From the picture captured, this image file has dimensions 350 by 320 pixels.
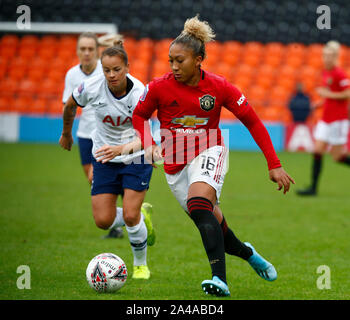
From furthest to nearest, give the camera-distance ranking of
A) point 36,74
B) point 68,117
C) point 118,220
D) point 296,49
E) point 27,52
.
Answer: point 27,52
point 36,74
point 296,49
point 118,220
point 68,117

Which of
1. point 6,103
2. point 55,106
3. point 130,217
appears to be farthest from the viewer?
point 55,106

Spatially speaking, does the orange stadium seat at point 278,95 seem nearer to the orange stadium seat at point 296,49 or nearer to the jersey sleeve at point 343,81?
the orange stadium seat at point 296,49

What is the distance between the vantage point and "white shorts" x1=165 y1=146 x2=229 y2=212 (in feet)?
16.0

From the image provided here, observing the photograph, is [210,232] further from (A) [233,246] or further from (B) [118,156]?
(B) [118,156]

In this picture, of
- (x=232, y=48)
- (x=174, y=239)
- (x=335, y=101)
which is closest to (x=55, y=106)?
(x=232, y=48)

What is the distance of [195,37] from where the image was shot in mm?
4891

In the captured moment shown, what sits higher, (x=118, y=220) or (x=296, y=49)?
(x=296, y=49)

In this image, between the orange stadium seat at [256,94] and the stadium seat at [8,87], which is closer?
the stadium seat at [8,87]

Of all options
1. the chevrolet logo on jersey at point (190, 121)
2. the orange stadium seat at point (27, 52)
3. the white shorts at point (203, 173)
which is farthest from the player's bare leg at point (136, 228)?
the orange stadium seat at point (27, 52)

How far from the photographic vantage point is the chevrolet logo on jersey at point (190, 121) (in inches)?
196

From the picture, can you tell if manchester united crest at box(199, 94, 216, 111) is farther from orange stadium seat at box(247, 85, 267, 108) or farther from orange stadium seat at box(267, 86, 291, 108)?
orange stadium seat at box(267, 86, 291, 108)

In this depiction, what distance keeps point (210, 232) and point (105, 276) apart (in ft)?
2.97

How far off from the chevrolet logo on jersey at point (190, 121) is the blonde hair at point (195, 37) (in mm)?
497
